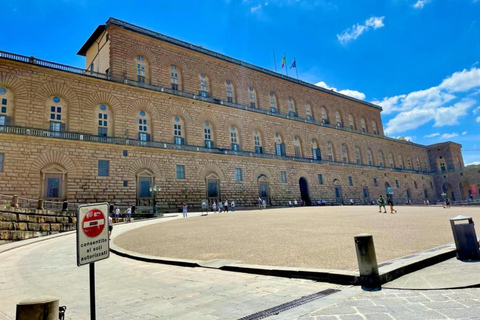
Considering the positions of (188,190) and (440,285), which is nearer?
(440,285)

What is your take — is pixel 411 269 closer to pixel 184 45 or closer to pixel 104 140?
pixel 104 140

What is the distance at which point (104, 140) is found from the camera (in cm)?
2342

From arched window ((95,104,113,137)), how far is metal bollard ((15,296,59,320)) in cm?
2321

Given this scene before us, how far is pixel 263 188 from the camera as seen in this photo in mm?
32625

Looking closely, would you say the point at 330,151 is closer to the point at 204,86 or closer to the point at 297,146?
the point at 297,146

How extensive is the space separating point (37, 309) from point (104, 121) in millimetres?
24141

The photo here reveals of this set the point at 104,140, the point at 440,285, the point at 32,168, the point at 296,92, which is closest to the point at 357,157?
the point at 296,92

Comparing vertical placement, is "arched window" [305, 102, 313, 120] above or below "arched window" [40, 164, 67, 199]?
above

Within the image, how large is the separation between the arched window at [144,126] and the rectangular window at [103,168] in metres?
3.88

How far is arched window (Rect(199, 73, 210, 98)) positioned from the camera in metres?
31.7

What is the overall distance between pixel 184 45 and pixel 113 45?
293 inches

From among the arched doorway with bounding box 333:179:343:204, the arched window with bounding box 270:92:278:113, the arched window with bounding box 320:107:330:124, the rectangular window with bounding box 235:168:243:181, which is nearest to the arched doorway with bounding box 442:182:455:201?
the arched doorway with bounding box 333:179:343:204

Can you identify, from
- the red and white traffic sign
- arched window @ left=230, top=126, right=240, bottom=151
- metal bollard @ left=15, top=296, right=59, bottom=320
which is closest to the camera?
metal bollard @ left=15, top=296, right=59, bottom=320

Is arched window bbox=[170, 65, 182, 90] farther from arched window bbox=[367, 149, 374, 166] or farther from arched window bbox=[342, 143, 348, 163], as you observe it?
arched window bbox=[367, 149, 374, 166]
